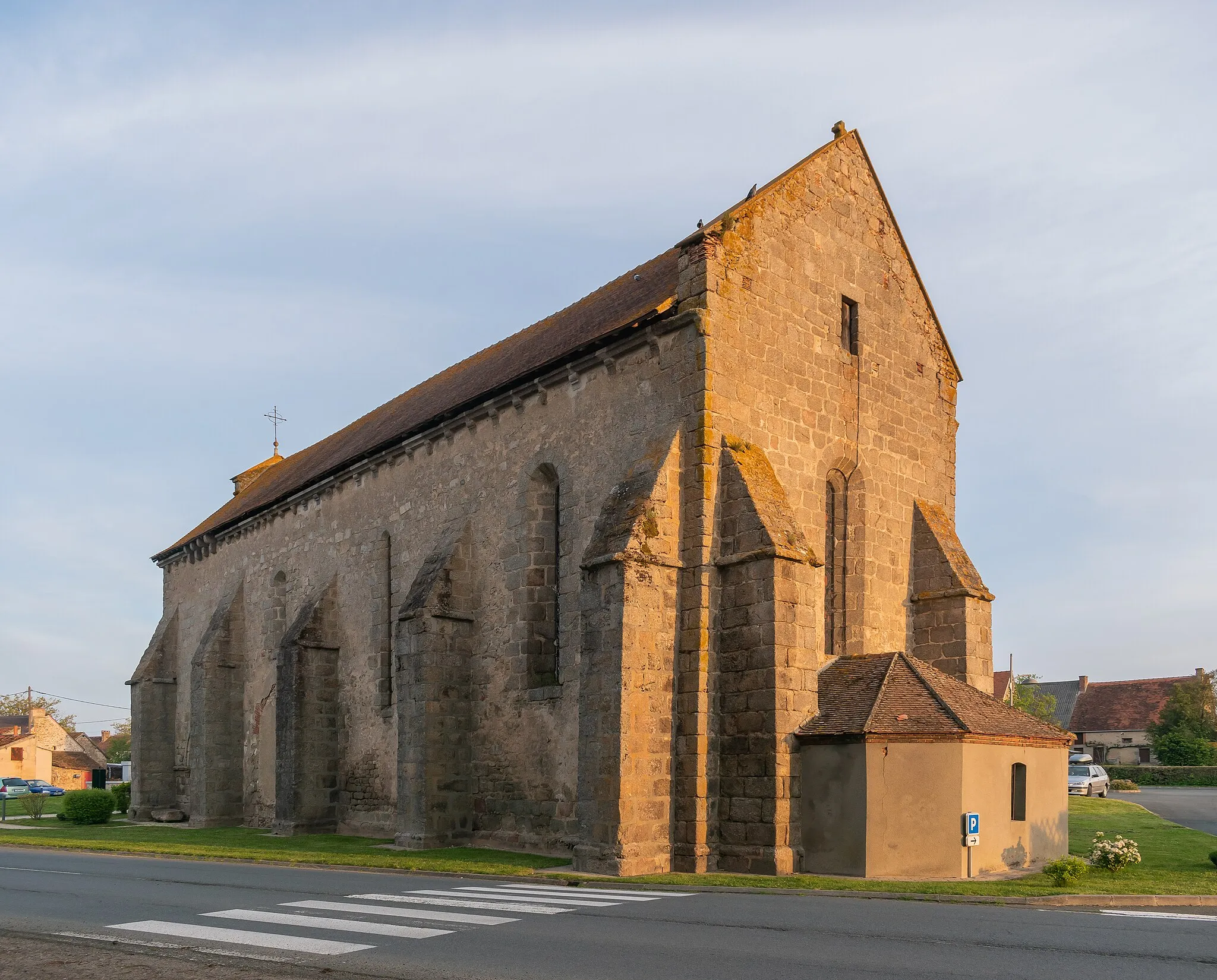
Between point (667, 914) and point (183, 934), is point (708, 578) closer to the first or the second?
point (667, 914)

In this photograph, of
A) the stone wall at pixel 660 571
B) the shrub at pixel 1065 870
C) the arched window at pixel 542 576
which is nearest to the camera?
the shrub at pixel 1065 870

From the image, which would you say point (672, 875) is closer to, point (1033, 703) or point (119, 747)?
point (1033, 703)

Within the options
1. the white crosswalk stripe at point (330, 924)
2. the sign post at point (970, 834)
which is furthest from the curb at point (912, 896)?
the white crosswalk stripe at point (330, 924)

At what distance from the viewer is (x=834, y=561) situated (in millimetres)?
18703

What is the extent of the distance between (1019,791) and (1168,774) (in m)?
48.1

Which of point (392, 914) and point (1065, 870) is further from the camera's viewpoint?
point (1065, 870)

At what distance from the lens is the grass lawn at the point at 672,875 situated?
530 inches

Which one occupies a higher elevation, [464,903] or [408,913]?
[408,913]

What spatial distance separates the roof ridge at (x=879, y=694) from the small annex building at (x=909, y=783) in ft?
0.06

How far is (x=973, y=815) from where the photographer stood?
14.9m

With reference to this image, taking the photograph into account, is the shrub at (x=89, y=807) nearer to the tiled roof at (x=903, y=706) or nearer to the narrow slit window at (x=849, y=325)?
Answer: the tiled roof at (x=903, y=706)

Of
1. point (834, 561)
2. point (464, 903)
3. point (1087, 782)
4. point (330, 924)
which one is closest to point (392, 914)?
point (330, 924)

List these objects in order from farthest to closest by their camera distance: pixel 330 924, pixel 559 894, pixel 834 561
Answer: pixel 834 561
pixel 559 894
pixel 330 924

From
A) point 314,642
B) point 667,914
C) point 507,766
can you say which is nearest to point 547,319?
point 314,642
